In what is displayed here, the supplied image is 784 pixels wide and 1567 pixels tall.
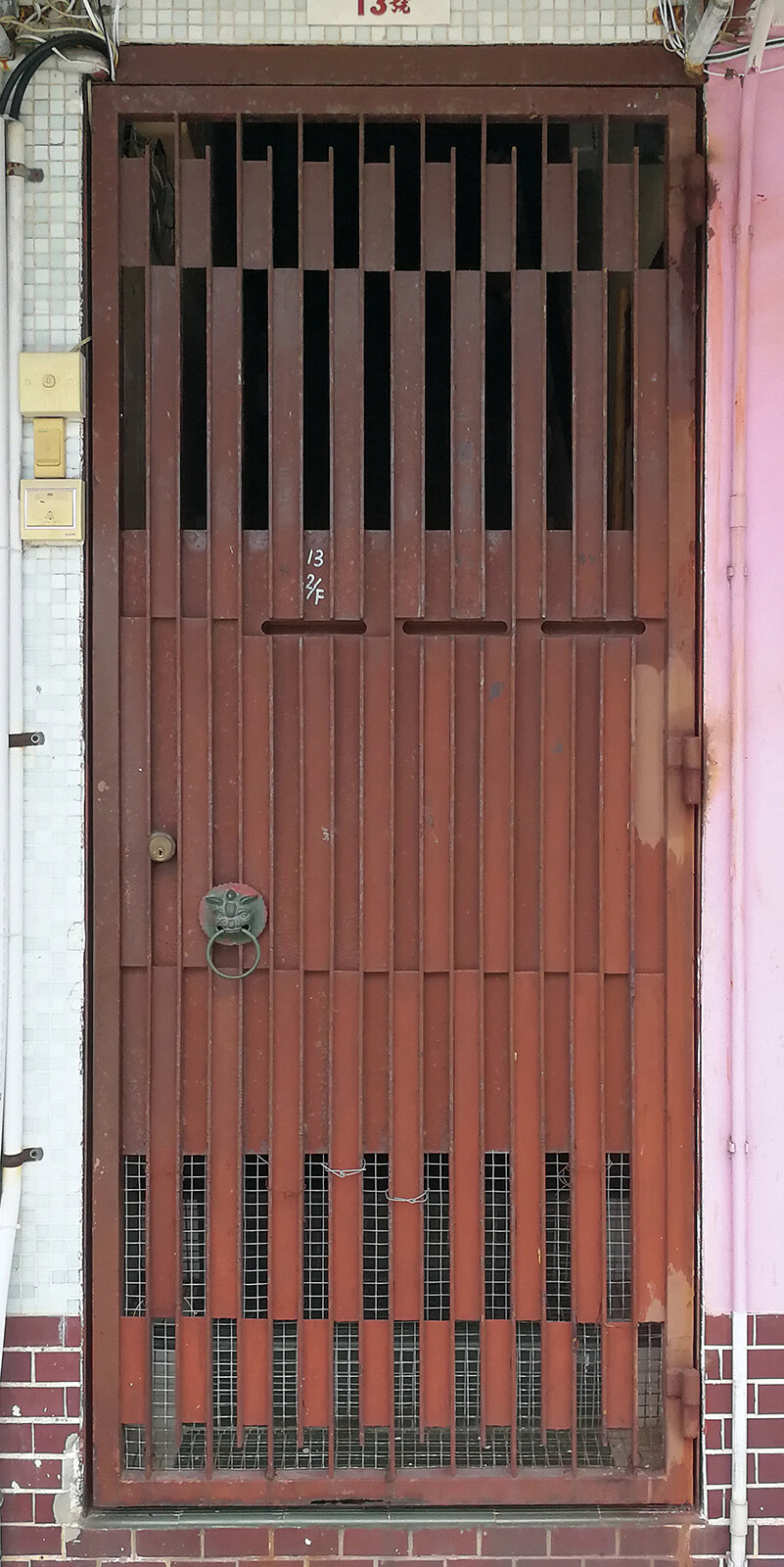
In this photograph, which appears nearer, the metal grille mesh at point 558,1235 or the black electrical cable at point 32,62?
the black electrical cable at point 32,62

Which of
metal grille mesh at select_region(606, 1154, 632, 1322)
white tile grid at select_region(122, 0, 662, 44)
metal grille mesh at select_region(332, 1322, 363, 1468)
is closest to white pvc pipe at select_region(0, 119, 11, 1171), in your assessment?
white tile grid at select_region(122, 0, 662, 44)

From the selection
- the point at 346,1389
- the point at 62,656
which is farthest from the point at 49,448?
the point at 346,1389

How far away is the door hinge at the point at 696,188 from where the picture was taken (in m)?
2.65

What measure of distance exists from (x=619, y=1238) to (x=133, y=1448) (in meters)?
1.29

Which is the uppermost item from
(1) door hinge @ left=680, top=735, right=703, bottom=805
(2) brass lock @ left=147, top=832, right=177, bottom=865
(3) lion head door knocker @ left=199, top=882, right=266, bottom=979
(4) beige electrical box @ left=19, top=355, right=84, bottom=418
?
(4) beige electrical box @ left=19, top=355, right=84, bottom=418

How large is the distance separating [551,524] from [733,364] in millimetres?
567

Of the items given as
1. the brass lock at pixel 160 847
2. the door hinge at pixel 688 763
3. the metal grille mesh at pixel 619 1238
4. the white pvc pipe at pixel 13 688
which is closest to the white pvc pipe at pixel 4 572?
the white pvc pipe at pixel 13 688

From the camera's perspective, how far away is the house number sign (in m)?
2.61

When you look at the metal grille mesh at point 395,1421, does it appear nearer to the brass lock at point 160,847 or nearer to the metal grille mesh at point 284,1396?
the metal grille mesh at point 284,1396

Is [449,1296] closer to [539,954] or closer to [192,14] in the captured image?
[539,954]

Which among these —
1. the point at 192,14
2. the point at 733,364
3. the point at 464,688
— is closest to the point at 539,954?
the point at 464,688

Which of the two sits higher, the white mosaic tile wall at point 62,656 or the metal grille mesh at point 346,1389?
the white mosaic tile wall at point 62,656

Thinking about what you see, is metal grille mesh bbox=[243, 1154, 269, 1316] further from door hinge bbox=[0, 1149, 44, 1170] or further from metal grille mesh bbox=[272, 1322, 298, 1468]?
door hinge bbox=[0, 1149, 44, 1170]

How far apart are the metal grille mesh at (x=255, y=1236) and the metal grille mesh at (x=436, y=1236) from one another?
387 mm
